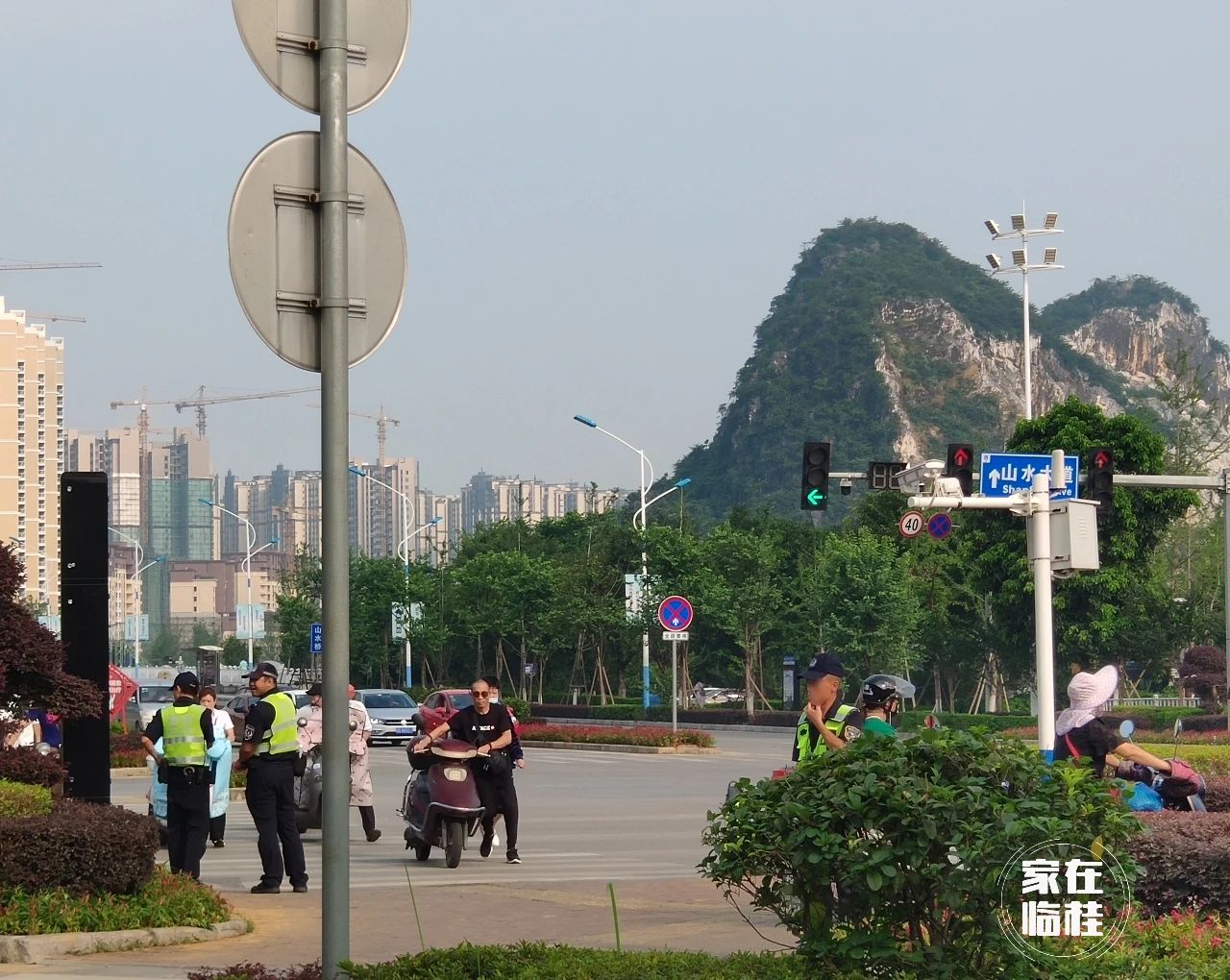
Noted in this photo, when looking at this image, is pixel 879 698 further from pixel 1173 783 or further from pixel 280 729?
pixel 280 729

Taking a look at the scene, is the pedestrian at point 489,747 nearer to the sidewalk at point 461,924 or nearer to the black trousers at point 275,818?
the sidewalk at point 461,924

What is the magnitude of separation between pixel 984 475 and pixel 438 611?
161 ft

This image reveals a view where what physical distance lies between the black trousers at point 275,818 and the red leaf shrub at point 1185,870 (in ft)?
20.3

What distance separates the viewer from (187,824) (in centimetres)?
1281

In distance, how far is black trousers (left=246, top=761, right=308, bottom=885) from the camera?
513 inches

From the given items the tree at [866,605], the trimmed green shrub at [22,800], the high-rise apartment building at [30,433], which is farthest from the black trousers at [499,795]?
the high-rise apartment building at [30,433]

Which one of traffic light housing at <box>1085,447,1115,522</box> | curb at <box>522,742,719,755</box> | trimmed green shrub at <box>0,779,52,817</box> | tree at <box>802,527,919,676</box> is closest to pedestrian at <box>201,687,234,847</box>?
trimmed green shrub at <box>0,779,52,817</box>

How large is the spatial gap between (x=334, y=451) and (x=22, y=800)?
28.3ft

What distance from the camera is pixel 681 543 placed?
53.2m

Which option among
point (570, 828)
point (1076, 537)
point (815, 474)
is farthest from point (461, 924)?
point (815, 474)

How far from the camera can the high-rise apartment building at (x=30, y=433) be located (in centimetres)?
11231

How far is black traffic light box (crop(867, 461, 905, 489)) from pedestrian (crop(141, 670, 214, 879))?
42.5ft

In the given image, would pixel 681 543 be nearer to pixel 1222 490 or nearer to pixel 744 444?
pixel 1222 490

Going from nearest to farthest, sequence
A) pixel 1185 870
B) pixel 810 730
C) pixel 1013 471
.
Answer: pixel 1185 870 → pixel 810 730 → pixel 1013 471
